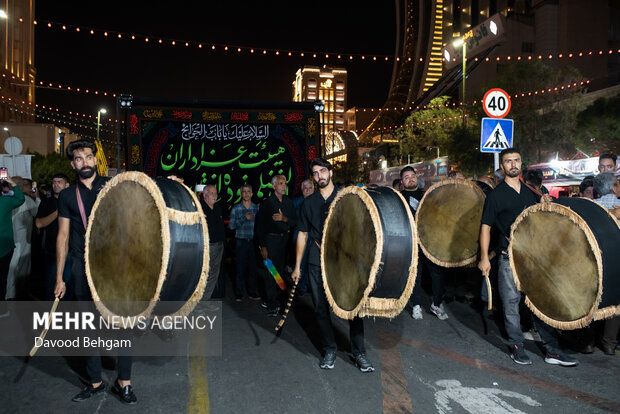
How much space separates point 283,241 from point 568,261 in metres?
4.20

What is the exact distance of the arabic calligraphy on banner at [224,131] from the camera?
473 inches

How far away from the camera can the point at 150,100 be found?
11.7 metres

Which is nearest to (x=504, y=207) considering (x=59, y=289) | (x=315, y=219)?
(x=315, y=219)

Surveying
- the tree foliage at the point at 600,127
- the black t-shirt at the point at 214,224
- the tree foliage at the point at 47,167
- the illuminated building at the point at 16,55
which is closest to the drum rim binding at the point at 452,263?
the black t-shirt at the point at 214,224

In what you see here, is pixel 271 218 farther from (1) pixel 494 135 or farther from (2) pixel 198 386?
(1) pixel 494 135

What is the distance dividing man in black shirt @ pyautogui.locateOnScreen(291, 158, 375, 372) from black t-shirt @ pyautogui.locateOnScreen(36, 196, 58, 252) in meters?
4.16

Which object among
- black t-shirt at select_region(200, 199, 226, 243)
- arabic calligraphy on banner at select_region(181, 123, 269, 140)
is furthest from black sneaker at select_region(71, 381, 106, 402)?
arabic calligraphy on banner at select_region(181, 123, 269, 140)

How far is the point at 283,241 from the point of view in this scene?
7984 millimetres

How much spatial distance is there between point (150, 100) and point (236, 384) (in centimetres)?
870

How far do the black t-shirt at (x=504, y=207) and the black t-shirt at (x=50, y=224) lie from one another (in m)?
5.80

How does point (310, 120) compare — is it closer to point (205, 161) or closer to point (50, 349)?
point (205, 161)

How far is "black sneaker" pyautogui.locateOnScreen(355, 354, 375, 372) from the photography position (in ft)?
15.7

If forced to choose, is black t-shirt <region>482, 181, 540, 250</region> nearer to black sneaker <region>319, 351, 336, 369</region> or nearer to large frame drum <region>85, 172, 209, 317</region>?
black sneaker <region>319, 351, 336, 369</region>

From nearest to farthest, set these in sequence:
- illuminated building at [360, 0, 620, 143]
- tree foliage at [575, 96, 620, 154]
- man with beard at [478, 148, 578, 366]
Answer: man with beard at [478, 148, 578, 366] < tree foliage at [575, 96, 620, 154] < illuminated building at [360, 0, 620, 143]
